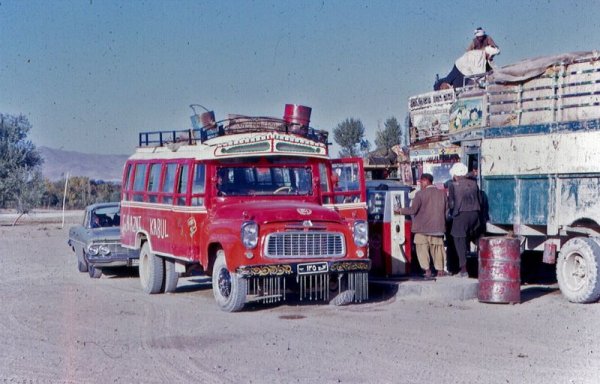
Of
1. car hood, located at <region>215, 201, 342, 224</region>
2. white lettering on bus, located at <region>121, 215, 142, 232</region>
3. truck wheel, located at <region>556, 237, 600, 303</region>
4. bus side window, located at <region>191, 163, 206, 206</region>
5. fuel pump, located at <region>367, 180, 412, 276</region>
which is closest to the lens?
car hood, located at <region>215, 201, 342, 224</region>

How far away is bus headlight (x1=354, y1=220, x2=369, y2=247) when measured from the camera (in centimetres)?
1205

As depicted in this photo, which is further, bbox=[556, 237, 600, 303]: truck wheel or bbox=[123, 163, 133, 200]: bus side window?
bbox=[123, 163, 133, 200]: bus side window

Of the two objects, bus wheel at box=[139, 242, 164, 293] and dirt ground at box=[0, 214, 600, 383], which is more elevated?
bus wheel at box=[139, 242, 164, 293]

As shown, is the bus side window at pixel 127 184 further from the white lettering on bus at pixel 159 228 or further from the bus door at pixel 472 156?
the bus door at pixel 472 156

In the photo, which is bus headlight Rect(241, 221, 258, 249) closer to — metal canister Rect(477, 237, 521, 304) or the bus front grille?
the bus front grille

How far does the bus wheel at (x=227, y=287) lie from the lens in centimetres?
Answer: 1150

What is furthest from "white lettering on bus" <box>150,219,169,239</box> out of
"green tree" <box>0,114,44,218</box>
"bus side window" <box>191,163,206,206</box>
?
"green tree" <box>0,114,44,218</box>

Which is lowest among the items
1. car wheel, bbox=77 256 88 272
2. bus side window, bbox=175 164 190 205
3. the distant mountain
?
car wheel, bbox=77 256 88 272

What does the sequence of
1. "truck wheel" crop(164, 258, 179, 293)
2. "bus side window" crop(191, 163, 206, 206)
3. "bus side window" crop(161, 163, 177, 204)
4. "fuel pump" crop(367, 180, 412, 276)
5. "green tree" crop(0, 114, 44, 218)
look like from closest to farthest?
"bus side window" crop(191, 163, 206, 206)
"bus side window" crop(161, 163, 177, 204)
"fuel pump" crop(367, 180, 412, 276)
"truck wheel" crop(164, 258, 179, 293)
"green tree" crop(0, 114, 44, 218)

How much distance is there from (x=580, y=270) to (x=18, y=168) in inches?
1549

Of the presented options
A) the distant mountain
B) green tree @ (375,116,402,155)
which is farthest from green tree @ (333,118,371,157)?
the distant mountain

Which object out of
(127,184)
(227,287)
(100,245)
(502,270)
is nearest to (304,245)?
(227,287)

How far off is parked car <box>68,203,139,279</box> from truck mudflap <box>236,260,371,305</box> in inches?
182

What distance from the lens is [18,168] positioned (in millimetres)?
46812
